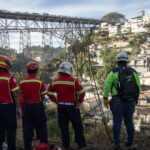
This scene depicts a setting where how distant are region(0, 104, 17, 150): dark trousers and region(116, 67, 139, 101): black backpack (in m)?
1.67

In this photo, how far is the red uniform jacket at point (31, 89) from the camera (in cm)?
624

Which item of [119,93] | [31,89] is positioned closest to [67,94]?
[31,89]

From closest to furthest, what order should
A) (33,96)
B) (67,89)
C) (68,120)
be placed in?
1. (33,96)
2. (67,89)
3. (68,120)

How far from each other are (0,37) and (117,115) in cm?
3332

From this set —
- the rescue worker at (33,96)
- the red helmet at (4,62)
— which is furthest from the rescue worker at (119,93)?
the red helmet at (4,62)

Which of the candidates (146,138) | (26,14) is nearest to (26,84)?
(146,138)

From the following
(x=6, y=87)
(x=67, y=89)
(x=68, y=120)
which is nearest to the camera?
(x=6, y=87)

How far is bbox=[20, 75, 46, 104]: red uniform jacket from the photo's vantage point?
6242 millimetres

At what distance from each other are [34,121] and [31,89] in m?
0.53

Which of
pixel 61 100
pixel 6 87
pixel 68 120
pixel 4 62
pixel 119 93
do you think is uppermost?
pixel 4 62

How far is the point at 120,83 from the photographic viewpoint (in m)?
6.25

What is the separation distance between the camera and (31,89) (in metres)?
6.25

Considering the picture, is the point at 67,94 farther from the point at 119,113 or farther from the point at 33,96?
the point at 119,113

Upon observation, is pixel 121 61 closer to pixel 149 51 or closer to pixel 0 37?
pixel 0 37
